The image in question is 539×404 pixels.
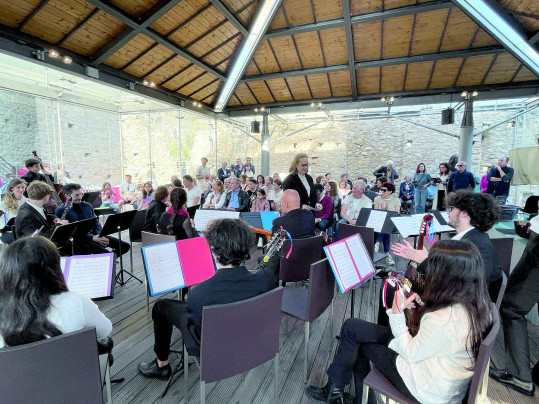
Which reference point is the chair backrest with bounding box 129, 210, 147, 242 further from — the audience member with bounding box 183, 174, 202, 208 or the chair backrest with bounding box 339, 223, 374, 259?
the chair backrest with bounding box 339, 223, 374, 259

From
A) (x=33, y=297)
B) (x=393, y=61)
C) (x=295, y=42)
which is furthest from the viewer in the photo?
(x=393, y=61)

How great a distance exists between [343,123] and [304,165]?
34.4 feet

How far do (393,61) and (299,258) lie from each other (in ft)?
24.0

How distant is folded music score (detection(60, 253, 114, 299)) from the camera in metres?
1.96

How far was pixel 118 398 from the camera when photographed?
2.12m

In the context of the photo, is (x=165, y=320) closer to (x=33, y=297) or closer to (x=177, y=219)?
(x=33, y=297)

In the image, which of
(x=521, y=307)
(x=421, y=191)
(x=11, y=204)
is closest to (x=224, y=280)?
(x=521, y=307)

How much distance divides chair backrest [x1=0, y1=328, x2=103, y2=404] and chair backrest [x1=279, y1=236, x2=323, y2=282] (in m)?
1.88

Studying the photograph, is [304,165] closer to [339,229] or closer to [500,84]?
[339,229]

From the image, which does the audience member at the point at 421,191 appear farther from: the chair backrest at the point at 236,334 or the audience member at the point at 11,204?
the audience member at the point at 11,204

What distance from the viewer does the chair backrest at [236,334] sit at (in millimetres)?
1465

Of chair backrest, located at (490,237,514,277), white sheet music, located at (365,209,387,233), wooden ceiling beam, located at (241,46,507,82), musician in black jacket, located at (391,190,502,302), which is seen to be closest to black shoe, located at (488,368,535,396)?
musician in black jacket, located at (391,190,502,302)

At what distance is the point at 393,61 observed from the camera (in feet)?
26.1

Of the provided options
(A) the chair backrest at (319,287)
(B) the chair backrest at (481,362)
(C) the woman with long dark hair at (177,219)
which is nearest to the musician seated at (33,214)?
(C) the woman with long dark hair at (177,219)
